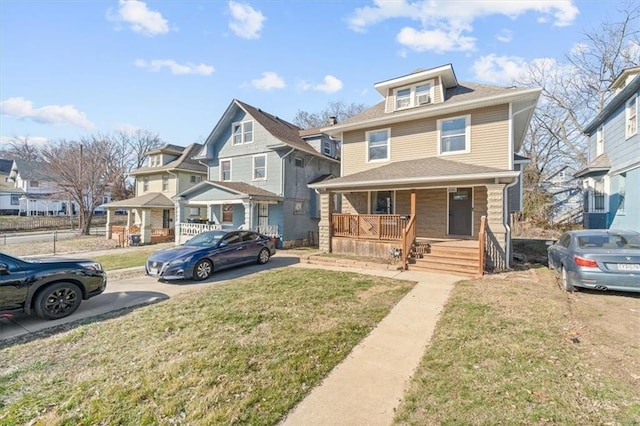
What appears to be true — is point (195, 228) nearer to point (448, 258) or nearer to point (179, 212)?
point (179, 212)

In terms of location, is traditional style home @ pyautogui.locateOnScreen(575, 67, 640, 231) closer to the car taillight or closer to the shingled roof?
the car taillight

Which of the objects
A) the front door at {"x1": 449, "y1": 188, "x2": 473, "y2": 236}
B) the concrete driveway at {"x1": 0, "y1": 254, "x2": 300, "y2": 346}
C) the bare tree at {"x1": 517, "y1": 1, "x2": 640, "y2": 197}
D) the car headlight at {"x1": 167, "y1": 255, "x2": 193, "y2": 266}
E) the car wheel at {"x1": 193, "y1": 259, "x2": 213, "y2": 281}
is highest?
the bare tree at {"x1": 517, "y1": 1, "x2": 640, "y2": 197}

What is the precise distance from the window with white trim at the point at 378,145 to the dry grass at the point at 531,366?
9.01 m

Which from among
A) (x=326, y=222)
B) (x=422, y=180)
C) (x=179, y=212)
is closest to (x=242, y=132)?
(x=179, y=212)

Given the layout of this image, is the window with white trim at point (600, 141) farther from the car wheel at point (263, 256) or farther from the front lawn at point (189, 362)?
the car wheel at point (263, 256)

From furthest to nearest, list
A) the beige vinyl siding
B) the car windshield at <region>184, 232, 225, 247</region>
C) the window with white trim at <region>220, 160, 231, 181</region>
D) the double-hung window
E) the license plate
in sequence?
the window with white trim at <region>220, 160, 231, 181</region>
the double-hung window
the beige vinyl siding
the car windshield at <region>184, 232, 225, 247</region>
the license plate

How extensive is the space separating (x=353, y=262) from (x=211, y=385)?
7.79m

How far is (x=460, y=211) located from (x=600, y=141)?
1004 cm

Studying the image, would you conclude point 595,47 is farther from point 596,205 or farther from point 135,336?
point 135,336

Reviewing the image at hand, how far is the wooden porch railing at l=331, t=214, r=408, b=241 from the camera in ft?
37.3

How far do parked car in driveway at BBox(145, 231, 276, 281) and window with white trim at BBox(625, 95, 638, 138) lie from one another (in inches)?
581

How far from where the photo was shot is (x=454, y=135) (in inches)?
482

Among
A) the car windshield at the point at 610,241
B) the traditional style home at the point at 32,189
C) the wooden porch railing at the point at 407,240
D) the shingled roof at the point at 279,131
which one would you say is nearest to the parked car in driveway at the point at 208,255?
the wooden porch railing at the point at 407,240

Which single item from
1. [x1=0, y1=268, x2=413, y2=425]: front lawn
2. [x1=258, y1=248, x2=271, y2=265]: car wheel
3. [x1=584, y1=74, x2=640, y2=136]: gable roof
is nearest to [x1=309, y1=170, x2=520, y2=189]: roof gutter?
[x1=258, y1=248, x2=271, y2=265]: car wheel
